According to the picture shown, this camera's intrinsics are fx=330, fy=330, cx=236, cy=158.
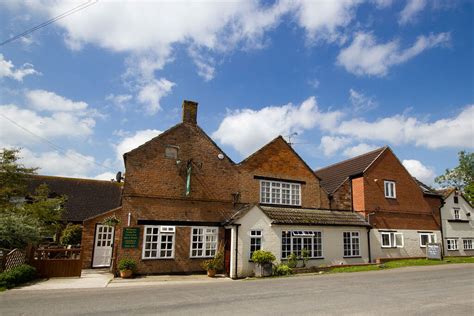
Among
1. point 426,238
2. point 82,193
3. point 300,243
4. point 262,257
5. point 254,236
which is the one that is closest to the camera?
point 262,257

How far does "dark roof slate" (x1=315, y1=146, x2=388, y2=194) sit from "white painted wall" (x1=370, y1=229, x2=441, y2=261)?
15.0 ft

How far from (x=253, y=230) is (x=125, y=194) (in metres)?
7.33

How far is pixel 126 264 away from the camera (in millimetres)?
16500

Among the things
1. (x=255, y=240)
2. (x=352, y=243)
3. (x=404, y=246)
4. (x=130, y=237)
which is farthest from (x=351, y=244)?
(x=130, y=237)

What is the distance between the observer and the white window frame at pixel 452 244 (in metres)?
28.5

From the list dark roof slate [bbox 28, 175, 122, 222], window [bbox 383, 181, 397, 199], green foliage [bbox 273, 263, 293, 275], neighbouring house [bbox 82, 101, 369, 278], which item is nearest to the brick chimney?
neighbouring house [bbox 82, 101, 369, 278]

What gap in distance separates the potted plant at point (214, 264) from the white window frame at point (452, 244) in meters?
21.3

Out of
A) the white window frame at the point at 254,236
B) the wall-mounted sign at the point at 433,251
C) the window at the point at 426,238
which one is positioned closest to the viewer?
the white window frame at the point at 254,236

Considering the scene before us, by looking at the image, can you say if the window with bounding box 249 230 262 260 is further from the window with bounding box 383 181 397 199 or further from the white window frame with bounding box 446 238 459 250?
the white window frame with bounding box 446 238 459 250

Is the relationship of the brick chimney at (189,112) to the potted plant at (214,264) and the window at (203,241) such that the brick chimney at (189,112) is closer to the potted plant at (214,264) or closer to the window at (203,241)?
the window at (203,241)

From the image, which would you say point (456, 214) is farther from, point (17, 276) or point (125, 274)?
point (17, 276)

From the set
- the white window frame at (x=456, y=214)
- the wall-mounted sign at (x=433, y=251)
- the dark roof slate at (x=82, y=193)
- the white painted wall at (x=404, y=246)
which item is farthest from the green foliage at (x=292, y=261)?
the white window frame at (x=456, y=214)

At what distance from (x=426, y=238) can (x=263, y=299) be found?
2187 cm

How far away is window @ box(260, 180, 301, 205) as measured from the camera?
2186 centimetres
